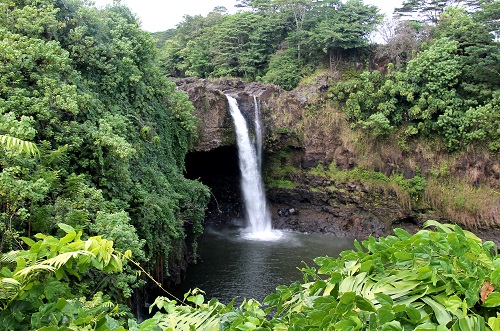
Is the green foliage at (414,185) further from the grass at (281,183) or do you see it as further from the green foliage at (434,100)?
the grass at (281,183)

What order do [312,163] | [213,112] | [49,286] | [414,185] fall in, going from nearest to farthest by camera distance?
[49,286] < [414,185] < [213,112] < [312,163]

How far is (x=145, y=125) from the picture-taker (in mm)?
11250

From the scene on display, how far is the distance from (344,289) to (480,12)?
19.8 meters

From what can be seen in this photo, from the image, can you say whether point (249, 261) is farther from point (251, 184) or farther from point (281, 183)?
point (281, 183)

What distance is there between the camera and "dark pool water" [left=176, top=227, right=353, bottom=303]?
11.9 metres

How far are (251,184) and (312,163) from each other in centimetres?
334

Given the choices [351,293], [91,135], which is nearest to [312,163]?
[91,135]

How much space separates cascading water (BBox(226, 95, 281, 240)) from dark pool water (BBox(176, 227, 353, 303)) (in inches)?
37.2

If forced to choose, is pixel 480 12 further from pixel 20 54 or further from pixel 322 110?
pixel 20 54

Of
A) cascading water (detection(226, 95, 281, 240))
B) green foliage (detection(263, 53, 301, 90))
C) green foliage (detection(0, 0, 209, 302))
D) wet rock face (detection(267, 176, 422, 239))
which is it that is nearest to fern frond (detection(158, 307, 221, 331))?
green foliage (detection(0, 0, 209, 302))

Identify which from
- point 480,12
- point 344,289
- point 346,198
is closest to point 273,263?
point 346,198

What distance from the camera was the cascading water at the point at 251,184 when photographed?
18.9 m

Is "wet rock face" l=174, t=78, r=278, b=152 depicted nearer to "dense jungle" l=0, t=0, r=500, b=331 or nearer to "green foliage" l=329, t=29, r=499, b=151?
"dense jungle" l=0, t=0, r=500, b=331

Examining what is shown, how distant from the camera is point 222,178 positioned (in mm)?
20672
